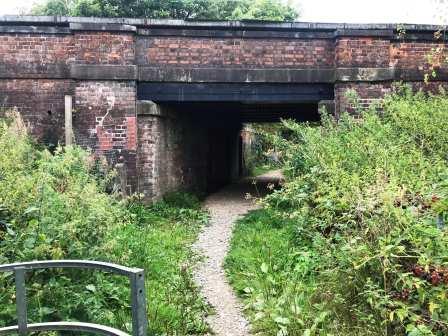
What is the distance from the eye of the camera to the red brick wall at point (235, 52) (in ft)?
33.1

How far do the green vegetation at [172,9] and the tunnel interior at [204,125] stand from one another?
987 centimetres

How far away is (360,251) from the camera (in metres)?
3.81

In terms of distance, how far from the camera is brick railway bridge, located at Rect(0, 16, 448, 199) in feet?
32.1

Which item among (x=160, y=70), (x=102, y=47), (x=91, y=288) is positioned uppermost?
(x=102, y=47)

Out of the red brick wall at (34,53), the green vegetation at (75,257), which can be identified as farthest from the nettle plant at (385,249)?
the red brick wall at (34,53)

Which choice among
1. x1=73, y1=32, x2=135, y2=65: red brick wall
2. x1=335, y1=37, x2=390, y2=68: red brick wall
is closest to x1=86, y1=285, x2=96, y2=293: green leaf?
x1=73, y1=32, x2=135, y2=65: red brick wall

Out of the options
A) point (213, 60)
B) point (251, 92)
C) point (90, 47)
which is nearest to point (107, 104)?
point (90, 47)

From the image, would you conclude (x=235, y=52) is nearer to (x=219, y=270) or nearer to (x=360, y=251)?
(x=219, y=270)

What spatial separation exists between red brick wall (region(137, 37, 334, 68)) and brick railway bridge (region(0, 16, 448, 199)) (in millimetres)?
21

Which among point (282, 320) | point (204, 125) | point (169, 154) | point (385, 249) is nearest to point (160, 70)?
point (169, 154)

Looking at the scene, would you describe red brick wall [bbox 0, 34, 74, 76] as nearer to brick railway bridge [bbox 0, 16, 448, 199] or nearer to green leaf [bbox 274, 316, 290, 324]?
brick railway bridge [bbox 0, 16, 448, 199]

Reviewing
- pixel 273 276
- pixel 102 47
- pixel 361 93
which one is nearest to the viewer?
pixel 273 276

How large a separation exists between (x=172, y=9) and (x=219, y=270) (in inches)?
879

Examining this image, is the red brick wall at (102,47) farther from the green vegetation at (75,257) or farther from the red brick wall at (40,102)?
the green vegetation at (75,257)
